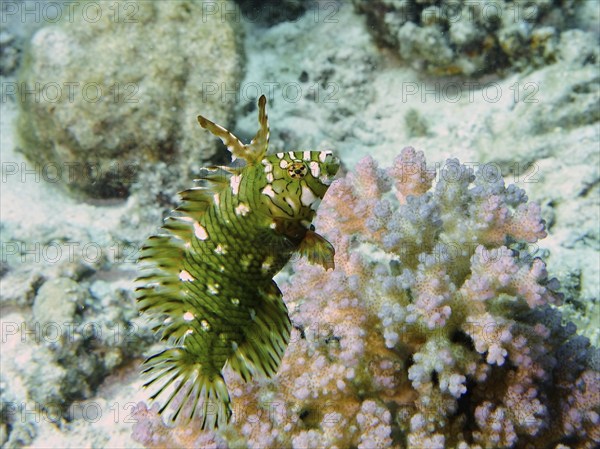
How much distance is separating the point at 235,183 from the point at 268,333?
74cm

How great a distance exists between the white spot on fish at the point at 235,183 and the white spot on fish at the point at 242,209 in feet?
0.20

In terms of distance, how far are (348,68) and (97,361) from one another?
15.3 ft

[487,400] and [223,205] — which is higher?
[223,205]

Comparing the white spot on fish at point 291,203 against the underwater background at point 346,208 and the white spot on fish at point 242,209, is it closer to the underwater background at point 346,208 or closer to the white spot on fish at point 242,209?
the white spot on fish at point 242,209

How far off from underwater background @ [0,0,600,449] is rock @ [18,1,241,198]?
0.08 feet

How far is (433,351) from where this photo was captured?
2705mm

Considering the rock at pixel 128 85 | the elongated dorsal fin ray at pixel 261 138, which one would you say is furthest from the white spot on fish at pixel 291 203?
the rock at pixel 128 85

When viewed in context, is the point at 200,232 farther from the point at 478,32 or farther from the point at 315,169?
the point at 478,32

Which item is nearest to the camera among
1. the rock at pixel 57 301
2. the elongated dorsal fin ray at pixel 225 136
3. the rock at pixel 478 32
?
the elongated dorsal fin ray at pixel 225 136

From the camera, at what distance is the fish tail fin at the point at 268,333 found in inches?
95.3

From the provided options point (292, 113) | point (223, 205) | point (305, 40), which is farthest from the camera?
point (305, 40)

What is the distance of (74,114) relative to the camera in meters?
5.43

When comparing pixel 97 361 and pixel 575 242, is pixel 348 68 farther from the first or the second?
pixel 97 361

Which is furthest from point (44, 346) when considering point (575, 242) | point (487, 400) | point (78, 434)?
point (575, 242)
